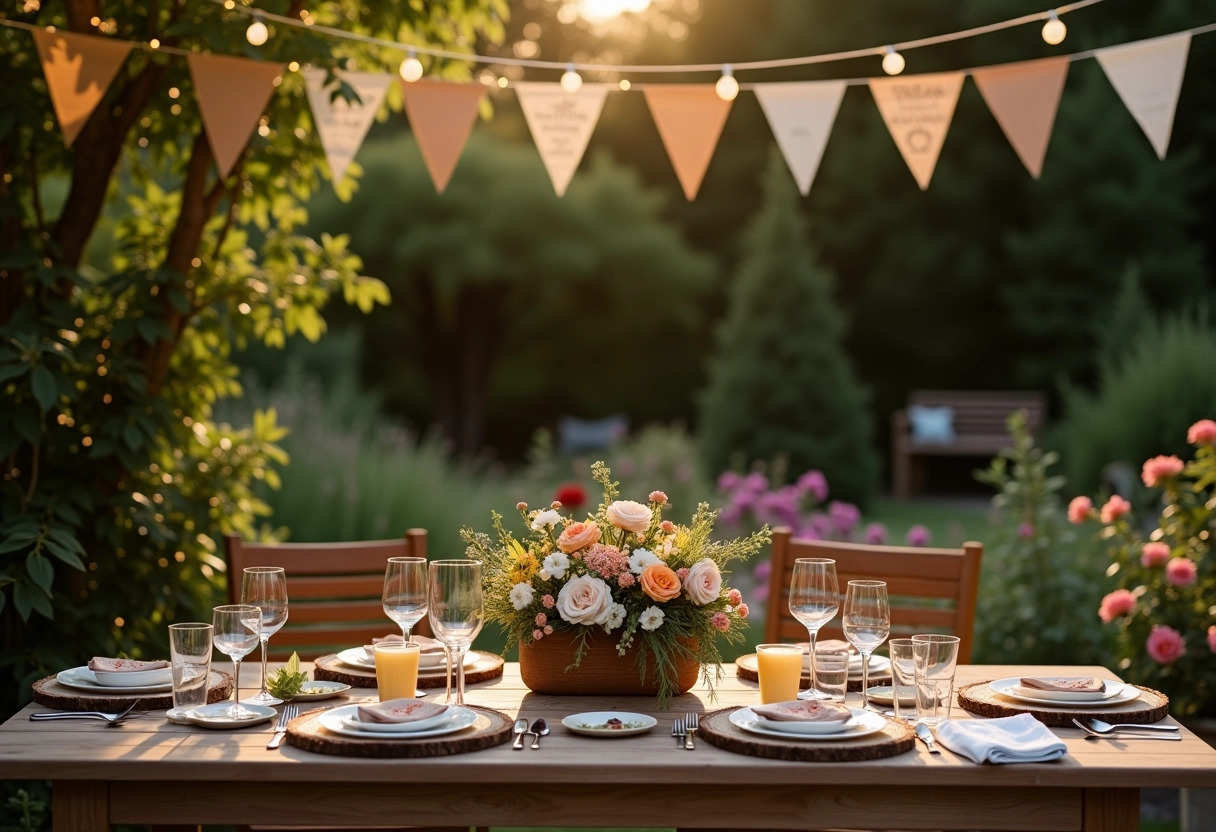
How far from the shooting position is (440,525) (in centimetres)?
476

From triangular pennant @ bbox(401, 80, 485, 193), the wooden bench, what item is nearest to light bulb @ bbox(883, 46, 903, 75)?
triangular pennant @ bbox(401, 80, 485, 193)

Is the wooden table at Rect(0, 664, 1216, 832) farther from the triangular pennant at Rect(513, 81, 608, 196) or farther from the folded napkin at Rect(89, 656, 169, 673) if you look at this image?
the triangular pennant at Rect(513, 81, 608, 196)

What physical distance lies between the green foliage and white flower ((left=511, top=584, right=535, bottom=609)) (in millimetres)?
7077

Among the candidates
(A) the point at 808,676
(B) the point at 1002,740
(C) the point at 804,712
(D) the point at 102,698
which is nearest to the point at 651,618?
(C) the point at 804,712

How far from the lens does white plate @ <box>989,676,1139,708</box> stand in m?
1.85

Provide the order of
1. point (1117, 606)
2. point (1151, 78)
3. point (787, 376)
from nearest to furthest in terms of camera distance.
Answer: point (1151, 78), point (1117, 606), point (787, 376)

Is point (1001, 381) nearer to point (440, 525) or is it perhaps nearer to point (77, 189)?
point (440, 525)

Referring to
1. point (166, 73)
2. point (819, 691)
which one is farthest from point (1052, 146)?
point (819, 691)

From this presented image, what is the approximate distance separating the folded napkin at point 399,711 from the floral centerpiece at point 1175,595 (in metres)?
1.97

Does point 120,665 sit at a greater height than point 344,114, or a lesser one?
lesser

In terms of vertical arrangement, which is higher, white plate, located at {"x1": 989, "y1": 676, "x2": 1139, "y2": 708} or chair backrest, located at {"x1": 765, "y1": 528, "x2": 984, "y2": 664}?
chair backrest, located at {"x1": 765, "y1": 528, "x2": 984, "y2": 664}

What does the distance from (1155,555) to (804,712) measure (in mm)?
1765

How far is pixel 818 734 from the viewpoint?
5.35 feet

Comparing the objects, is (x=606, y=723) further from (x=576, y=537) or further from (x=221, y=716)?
(x=221, y=716)
